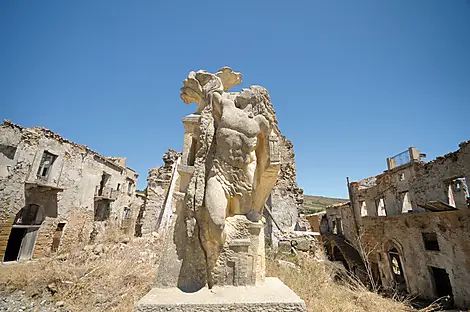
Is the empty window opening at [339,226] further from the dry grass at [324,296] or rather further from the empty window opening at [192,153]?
the empty window opening at [192,153]

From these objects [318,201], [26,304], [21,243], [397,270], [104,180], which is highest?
[318,201]

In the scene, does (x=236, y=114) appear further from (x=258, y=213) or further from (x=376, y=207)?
(x=376, y=207)

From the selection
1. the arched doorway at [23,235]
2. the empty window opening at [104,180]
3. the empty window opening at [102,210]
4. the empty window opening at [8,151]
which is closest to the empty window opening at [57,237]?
the arched doorway at [23,235]

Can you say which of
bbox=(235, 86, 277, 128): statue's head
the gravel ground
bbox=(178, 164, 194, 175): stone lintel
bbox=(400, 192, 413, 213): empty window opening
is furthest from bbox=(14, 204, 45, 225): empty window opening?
bbox=(400, 192, 413, 213): empty window opening

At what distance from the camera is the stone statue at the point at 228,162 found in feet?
7.36

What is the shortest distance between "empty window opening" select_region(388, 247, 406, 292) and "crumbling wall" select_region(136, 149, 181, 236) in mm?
13424

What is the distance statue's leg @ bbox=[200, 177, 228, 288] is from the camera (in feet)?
7.10

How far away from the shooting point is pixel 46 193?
463 inches

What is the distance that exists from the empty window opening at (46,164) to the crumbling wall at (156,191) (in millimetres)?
5561

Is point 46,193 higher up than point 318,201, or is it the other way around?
point 318,201

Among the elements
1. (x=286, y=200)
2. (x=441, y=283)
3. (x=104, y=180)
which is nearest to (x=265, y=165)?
(x=286, y=200)

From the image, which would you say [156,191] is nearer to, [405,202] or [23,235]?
[23,235]

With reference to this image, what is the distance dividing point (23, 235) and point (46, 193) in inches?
84.0

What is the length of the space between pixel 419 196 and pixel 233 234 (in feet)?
49.3
